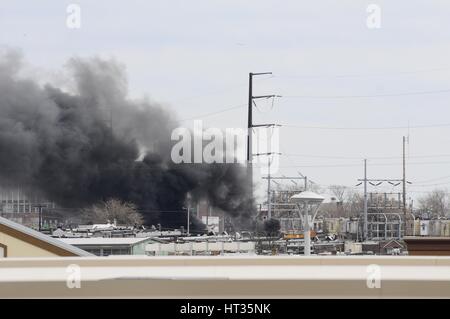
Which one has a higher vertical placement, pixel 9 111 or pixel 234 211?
pixel 9 111

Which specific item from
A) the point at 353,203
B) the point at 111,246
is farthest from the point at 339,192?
the point at 111,246

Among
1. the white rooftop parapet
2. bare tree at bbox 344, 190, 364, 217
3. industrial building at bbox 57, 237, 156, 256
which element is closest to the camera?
the white rooftop parapet

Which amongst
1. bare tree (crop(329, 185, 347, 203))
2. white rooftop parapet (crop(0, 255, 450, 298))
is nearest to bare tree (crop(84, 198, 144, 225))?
bare tree (crop(329, 185, 347, 203))

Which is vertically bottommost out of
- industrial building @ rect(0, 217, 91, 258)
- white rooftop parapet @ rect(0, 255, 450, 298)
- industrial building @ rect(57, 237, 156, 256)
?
industrial building @ rect(57, 237, 156, 256)

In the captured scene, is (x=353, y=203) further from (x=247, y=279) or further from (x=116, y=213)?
(x=247, y=279)

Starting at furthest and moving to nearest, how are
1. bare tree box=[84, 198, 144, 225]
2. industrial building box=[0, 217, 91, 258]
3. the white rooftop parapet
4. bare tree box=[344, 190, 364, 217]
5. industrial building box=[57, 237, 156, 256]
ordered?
bare tree box=[344, 190, 364, 217], bare tree box=[84, 198, 144, 225], industrial building box=[57, 237, 156, 256], industrial building box=[0, 217, 91, 258], the white rooftop parapet

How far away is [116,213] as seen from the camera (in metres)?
98.1

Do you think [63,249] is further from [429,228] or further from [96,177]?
[96,177]

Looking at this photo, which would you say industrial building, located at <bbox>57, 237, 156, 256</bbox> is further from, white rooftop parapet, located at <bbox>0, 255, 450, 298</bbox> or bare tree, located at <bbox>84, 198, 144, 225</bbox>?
bare tree, located at <bbox>84, 198, 144, 225</bbox>

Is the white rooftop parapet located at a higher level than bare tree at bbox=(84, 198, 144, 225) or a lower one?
higher

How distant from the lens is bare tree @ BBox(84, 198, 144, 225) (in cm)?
9769
